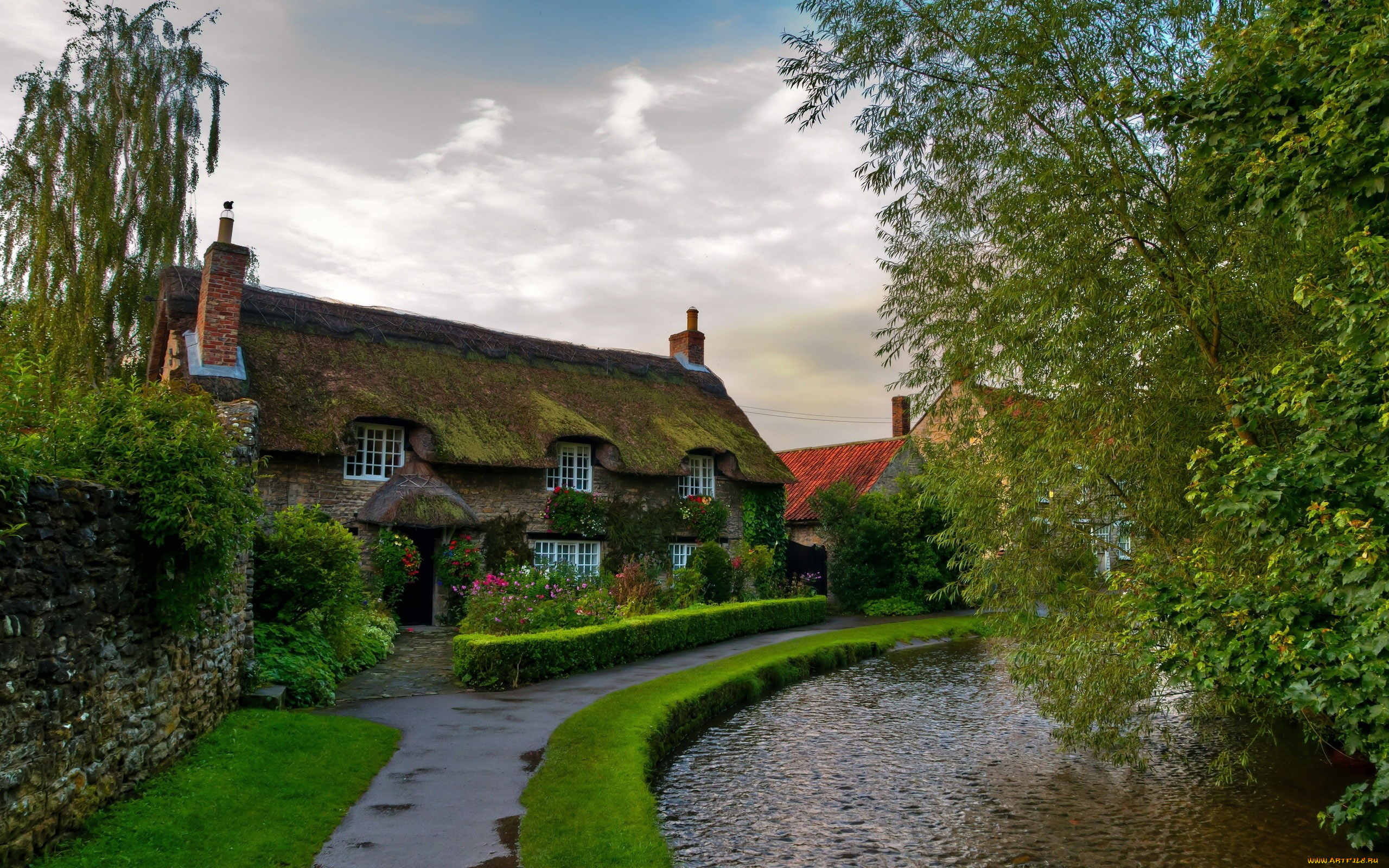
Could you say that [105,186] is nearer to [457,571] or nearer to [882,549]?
[457,571]

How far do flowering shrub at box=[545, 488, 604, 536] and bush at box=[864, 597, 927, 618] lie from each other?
8.44m

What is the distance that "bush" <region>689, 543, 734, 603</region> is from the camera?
21.2 meters

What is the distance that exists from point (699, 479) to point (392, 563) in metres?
8.97

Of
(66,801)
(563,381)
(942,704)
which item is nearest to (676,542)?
(563,381)

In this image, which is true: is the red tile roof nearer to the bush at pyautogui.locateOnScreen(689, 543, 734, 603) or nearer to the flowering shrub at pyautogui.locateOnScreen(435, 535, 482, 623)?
the bush at pyautogui.locateOnScreen(689, 543, 734, 603)

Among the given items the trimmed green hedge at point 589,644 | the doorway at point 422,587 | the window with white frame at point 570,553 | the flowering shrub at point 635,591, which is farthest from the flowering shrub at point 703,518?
the doorway at point 422,587

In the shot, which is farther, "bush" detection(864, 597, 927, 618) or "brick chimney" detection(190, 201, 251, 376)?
"bush" detection(864, 597, 927, 618)

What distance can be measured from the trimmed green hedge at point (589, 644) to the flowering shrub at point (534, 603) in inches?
21.4

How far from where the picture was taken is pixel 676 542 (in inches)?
863

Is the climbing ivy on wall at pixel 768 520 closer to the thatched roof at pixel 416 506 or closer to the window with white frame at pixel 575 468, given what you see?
the window with white frame at pixel 575 468

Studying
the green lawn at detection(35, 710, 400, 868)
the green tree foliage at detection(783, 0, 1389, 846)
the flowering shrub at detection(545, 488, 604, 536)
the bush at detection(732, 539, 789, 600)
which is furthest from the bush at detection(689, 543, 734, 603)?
the green lawn at detection(35, 710, 400, 868)

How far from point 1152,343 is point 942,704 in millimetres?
6717

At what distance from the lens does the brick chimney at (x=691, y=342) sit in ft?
88.2

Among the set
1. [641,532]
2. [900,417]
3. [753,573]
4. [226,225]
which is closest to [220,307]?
[226,225]
